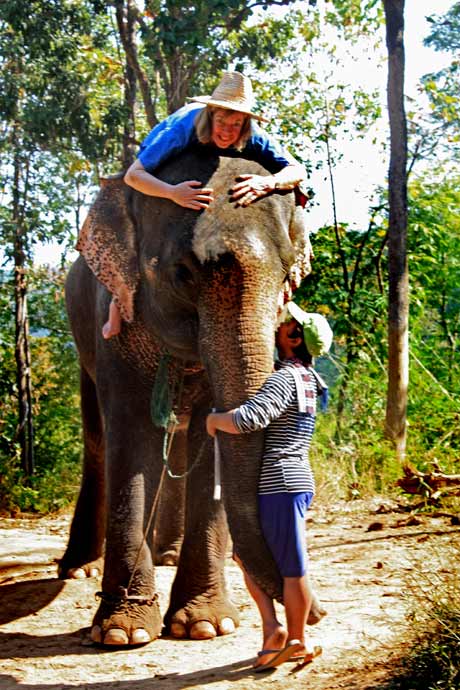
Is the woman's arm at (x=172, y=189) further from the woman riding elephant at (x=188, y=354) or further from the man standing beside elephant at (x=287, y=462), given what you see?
the man standing beside elephant at (x=287, y=462)

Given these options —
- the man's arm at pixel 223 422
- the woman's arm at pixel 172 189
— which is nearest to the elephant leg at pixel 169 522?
the woman's arm at pixel 172 189

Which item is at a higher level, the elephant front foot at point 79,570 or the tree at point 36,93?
the tree at point 36,93

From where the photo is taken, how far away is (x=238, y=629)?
5.49 meters

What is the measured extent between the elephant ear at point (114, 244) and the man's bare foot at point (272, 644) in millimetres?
1751

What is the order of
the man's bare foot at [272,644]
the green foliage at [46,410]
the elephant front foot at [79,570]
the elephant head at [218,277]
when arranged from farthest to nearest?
the green foliage at [46,410] → the elephant front foot at [79,570] → the man's bare foot at [272,644] → the elephant head at [218,277]

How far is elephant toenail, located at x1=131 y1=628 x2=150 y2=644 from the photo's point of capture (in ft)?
17.1

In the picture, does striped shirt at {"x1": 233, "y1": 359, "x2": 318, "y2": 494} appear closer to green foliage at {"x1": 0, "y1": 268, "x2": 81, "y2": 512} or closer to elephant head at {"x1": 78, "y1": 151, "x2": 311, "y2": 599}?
elephant head at {"x1": 78, "y1": 151, "x2": 311, "y2": 599}

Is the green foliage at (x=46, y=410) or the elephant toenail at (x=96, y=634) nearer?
the elephant toenail at (x=96, y=634)

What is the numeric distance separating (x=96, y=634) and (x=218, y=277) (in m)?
1.87

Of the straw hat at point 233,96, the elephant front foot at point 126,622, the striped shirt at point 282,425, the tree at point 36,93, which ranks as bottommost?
the elephant front foot at point 126,622

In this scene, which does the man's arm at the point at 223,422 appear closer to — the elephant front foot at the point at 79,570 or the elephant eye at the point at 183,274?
the elephant eye at the point at 183,274

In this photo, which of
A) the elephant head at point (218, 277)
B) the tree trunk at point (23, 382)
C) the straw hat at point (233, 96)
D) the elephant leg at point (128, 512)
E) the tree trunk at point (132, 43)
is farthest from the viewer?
the tree trunk at point (132, 43)


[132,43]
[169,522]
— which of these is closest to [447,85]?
[132,43]

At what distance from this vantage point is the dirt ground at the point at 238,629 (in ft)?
14.9
